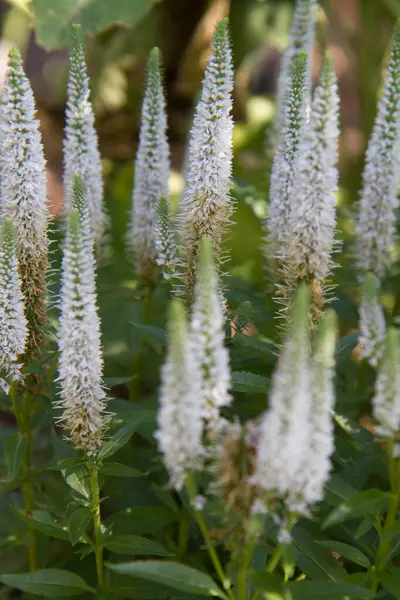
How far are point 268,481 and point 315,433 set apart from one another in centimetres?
16

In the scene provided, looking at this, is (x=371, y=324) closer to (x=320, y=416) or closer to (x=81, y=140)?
(x=320, y=416)

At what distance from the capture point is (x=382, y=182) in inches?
126

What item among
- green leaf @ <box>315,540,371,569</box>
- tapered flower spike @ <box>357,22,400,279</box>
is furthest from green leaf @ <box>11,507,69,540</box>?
tapered flower spike @ <box>357,22,400,279</box>

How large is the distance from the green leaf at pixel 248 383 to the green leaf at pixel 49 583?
0.87m

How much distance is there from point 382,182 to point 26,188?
152 cm

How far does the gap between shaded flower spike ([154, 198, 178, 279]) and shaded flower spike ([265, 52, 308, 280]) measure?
1.32 feet

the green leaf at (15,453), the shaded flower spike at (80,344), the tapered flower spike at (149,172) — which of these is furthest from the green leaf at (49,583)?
the tapered flower spike at (149,172)

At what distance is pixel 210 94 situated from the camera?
262cm

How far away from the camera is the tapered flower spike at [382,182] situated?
2.96 meters

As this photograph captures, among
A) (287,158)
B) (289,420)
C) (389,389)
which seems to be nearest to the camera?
(289,420)

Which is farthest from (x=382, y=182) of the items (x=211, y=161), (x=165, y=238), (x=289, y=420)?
(x=289, y=420)

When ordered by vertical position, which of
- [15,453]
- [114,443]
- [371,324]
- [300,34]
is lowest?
[15,453]

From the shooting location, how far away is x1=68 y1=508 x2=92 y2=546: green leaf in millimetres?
2434

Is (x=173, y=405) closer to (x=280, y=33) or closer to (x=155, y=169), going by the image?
(x=155, y=169)
